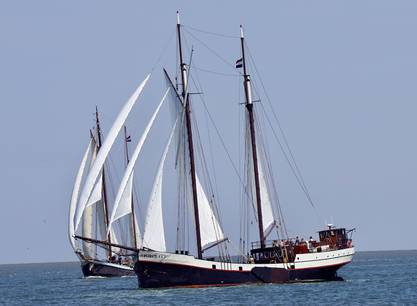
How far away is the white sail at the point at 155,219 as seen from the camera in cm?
7681

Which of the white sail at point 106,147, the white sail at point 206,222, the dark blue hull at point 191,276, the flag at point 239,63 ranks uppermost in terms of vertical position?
the flag at point 239,63

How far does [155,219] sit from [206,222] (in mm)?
4059

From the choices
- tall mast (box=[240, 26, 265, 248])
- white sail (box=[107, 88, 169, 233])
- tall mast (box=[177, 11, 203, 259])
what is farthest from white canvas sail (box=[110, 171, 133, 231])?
tall mast (box=[240, 26, 265, 248])

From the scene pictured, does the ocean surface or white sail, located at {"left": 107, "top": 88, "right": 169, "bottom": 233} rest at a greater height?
white sail, located at {"left": 107, "top": 88, "right": 169, "bottom": 233}

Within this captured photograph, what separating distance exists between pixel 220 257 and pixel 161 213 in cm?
546

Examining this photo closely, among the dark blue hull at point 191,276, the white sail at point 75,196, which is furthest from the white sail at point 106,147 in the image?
the white sail at point 75,196

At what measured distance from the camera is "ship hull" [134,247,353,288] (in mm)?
77000

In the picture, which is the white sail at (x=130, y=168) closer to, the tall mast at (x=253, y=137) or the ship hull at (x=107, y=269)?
the tall mast at (x=253, y=137)

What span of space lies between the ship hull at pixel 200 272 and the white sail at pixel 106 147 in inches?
203

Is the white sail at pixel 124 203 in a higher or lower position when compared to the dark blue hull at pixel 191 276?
higher

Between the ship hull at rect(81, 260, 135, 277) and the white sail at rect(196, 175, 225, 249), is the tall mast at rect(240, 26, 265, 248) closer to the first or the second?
the white sail at rect(196, 175, 225, 249)

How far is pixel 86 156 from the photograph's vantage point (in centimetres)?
12156

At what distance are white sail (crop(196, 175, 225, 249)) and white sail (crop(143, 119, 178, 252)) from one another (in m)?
3.12

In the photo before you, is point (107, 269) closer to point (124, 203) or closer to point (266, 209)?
point (266, 209)
